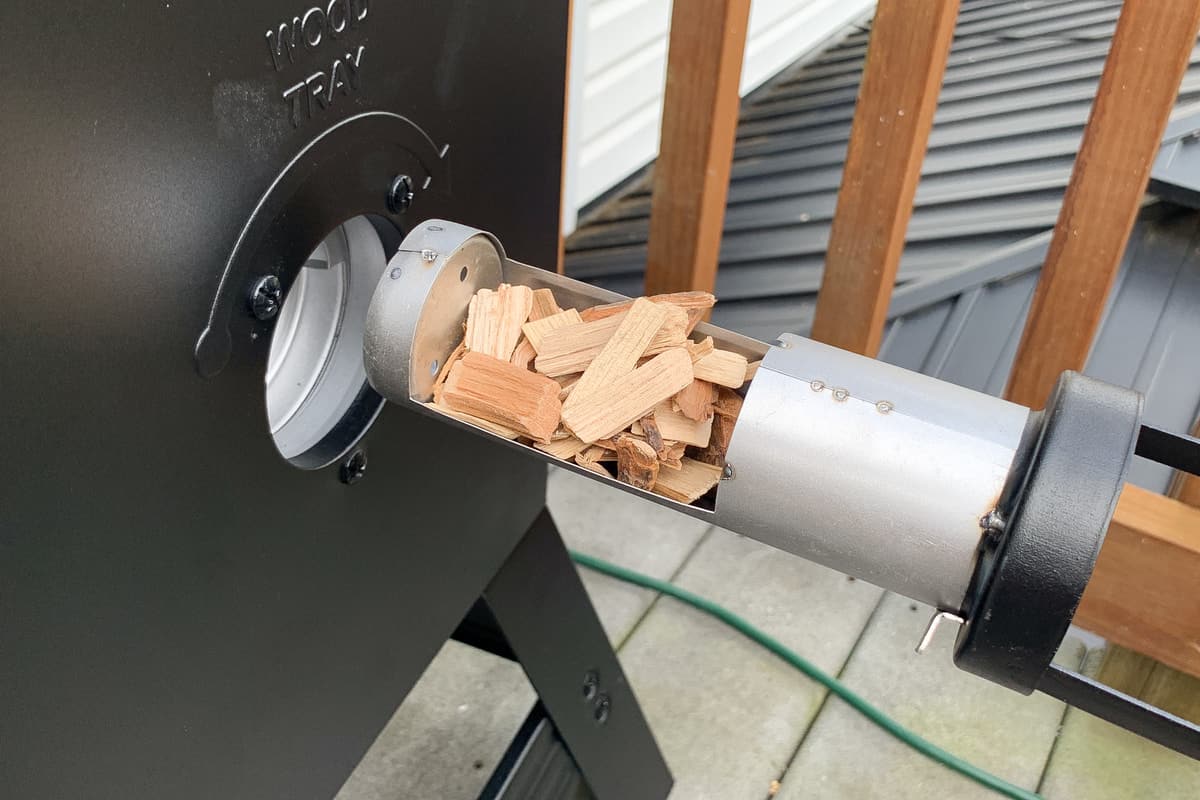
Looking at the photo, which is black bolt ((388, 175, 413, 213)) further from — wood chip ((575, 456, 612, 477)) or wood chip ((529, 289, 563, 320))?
wood chip ((575, 456, 612, 477))

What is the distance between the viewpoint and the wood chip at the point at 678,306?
2.04 feet

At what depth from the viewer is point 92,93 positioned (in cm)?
40

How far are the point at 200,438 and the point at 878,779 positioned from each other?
120cm

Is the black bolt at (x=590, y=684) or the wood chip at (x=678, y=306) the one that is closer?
the wood chip at (x=678, y=306)

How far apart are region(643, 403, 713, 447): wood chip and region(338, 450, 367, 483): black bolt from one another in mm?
212

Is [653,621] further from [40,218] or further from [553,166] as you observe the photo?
[40,218]

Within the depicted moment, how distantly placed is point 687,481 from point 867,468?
117 millimetres

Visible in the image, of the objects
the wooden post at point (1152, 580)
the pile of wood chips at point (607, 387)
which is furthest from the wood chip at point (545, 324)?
the wooden post at point (1152, 580)

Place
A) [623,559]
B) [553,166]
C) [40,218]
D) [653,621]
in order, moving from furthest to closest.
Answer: [623,559], [653,621], [553,166], [40,218]

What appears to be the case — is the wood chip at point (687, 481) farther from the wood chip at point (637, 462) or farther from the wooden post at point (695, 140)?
the wooden post at point (695, 140)

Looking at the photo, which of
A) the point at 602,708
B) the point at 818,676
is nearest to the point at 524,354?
the point at 602,708

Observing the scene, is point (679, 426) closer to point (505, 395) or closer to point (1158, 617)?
point (505, 395)

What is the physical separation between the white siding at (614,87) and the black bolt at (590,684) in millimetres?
1199

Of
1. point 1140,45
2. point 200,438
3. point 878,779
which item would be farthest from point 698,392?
point 878,779
